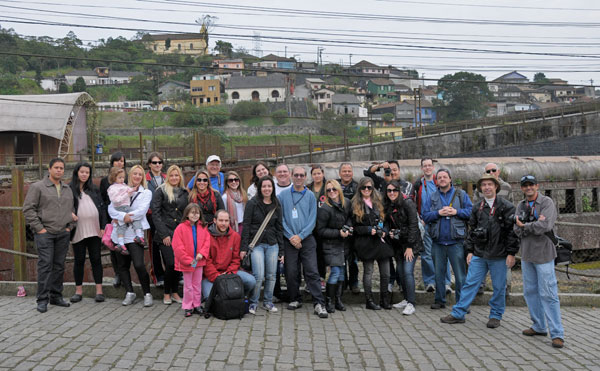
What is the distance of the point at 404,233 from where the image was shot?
7180 millimetres

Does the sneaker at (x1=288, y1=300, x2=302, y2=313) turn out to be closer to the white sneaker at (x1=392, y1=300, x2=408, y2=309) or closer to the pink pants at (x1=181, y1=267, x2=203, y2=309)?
the pink pants at (x1=181, y1=267, x2=203, y2=309)

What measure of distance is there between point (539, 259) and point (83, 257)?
568 cm

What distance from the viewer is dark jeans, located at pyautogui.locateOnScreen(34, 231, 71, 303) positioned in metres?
6.96

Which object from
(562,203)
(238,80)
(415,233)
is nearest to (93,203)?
(415,233)

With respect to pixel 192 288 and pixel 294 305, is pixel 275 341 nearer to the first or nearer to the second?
pixel 294 305

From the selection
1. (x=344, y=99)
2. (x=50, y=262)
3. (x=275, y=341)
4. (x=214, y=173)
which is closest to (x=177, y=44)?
(x=344, y=99)

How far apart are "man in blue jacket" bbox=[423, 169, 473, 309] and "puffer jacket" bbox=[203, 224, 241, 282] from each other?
261 cm

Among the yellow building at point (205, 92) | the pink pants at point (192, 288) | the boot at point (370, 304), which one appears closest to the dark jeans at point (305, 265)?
the boot at point (370, 304)

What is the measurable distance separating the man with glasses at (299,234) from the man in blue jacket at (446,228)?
1580mm

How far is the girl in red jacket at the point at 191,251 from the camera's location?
668 centimetres

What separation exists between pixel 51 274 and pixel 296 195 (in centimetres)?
329

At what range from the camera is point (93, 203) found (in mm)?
7398

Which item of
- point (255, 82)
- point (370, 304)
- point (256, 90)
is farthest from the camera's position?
point (255, 82)

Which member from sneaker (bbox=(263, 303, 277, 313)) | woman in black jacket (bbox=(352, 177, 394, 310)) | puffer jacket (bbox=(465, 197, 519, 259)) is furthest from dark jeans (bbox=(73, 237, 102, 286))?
puffer jacket (bbox=(465, 197, 519, 259))
